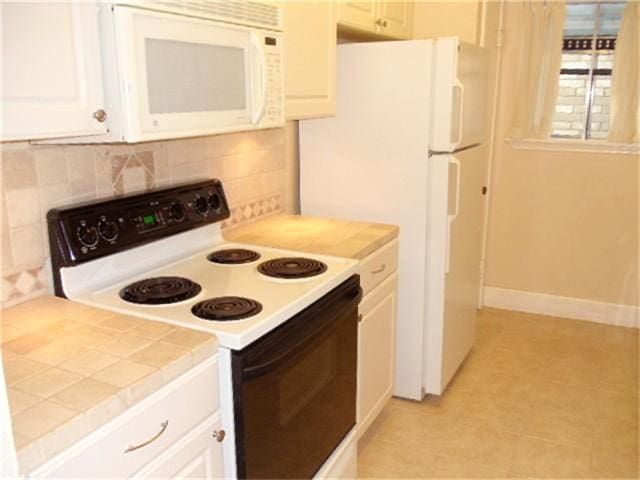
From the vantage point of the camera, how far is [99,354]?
52.4 inches

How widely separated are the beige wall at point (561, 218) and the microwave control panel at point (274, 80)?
245cm

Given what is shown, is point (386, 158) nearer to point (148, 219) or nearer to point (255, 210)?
point (255, 210)

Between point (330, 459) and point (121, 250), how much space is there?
984 mm

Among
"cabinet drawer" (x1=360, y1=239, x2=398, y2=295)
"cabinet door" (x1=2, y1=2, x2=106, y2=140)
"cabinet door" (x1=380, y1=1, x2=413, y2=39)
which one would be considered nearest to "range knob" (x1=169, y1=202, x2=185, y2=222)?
"cabinet door" (x1=2, y1=2, x2=106, y2=140)

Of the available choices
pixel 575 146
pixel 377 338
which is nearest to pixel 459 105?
pixel 377 338

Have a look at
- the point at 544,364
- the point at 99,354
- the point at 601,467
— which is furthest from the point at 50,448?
the point at 544,364

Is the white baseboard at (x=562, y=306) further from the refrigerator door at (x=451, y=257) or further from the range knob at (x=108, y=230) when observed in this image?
the range knob at (x=108, y=230)

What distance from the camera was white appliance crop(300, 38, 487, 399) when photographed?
260cm

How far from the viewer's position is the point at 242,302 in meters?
1.67

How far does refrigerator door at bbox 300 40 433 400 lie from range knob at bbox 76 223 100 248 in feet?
4.48

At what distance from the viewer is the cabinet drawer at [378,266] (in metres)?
2.29

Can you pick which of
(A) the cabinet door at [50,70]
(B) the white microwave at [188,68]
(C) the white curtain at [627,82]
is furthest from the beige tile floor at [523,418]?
(A) the cabinet door at [50,70]

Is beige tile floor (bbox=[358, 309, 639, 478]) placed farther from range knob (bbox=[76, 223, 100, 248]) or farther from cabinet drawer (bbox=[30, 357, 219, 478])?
range knob (bbox=[76, 223, 100, 248])

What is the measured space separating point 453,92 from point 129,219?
1.47 m
